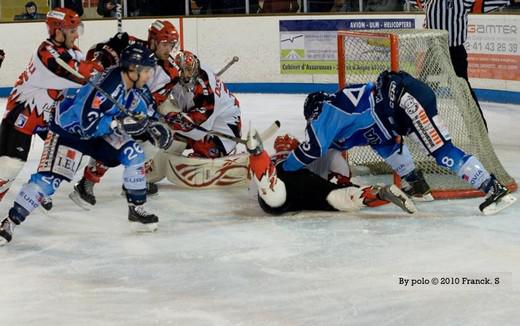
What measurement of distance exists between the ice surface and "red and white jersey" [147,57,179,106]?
53 centimetres

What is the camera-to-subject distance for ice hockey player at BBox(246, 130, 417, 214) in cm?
439

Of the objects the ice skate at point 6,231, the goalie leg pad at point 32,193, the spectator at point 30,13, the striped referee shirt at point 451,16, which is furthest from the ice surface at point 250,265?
the spectator at point 30,13

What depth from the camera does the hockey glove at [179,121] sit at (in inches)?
211

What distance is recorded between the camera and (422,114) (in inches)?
178

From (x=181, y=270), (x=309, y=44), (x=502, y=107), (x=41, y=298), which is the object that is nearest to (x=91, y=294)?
(x=41, y=298)

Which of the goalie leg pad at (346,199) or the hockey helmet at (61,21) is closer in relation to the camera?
the goalie leg pad at (346,199)

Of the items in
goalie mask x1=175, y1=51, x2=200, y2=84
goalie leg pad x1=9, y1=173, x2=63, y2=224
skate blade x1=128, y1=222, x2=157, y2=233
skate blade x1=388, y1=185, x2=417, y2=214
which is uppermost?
goalie mask x1=175, y1=51, x2=200, y2=84

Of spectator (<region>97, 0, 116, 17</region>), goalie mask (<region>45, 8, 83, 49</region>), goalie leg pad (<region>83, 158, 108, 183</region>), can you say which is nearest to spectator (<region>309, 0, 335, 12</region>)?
spectator (<region>97, 0, 116, 17</region>)

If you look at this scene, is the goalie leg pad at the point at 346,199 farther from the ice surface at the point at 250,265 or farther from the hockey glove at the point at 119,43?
the hockey glove at the point at 119,43

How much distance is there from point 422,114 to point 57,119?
60.1 inches

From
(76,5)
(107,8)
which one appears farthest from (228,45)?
(76,5)

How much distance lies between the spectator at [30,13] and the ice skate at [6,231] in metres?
5.69

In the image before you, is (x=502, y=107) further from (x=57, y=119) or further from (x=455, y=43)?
(x=57, y=119)

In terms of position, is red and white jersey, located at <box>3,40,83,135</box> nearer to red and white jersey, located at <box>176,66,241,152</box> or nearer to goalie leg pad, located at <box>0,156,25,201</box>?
goalie leg pad, located at <box>0,156,25,201</box>
